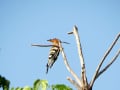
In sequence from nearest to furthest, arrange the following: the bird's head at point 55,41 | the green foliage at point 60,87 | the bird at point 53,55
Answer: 1. the bird at point 53,55
2. the bird's head at point 55,41
3. the green foliage at point 60,87

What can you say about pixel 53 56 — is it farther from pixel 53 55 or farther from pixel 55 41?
pixel 55 41

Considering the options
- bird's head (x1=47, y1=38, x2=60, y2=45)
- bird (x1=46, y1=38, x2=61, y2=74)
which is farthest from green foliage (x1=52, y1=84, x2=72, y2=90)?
bird's head (x1=47, y1=38, x2=60, y2=45)

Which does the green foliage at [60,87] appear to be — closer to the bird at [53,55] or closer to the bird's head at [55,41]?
the bird at [53,55]

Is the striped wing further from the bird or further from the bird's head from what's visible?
the bird's head

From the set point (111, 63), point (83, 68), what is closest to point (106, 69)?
point (111, 63)

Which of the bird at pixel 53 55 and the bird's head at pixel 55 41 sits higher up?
the bird's head at pixel 55 41

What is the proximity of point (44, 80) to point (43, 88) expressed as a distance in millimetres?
145

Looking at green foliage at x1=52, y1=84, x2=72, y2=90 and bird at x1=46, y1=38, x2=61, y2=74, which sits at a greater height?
bird at x1=46, y1=38, x2=61, y2=74

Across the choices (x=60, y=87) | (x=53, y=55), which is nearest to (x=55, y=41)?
(x=53, y=55)

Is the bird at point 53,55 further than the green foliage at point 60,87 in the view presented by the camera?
No

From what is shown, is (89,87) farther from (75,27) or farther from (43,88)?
(43,88)

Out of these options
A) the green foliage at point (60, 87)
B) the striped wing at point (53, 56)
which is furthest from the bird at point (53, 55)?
the green foliage at point (60, 87)

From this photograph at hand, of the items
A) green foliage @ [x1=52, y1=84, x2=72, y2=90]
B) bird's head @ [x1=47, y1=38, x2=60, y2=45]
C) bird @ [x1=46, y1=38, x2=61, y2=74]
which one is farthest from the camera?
green foliage @ [x1=52, y1=84, x2=72, y2=90]

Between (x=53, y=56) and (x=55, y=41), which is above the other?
(x=55, y=41)
